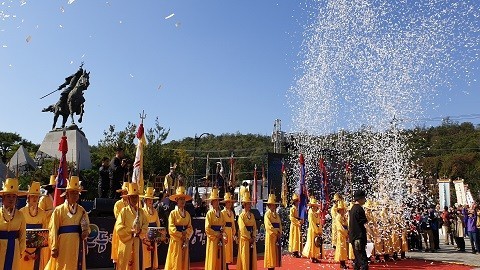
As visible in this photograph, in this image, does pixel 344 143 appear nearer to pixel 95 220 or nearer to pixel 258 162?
pixel 95 220

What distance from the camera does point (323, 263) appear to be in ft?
43.1

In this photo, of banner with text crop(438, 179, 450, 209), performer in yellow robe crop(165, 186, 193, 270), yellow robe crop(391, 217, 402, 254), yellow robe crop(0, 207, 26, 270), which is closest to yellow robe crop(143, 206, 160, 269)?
performer in yellow robe crop(165, 186, 193, 270)

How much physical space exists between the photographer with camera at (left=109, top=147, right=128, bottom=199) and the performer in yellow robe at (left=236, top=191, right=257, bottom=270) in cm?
Answer: 386

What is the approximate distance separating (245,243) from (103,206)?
12.7ft

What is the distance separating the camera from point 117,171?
37.7 ft

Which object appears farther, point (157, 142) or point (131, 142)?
point (157, 142)

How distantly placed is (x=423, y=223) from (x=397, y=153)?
3.84 meters

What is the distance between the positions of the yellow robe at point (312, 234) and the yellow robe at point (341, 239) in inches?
40.3

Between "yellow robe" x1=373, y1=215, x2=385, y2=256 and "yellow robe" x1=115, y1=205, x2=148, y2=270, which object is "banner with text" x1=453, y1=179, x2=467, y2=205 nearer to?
"yellow robe" x1=373, y1=215, x2=385, y2=256

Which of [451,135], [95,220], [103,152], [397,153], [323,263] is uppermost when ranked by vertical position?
[451,135]

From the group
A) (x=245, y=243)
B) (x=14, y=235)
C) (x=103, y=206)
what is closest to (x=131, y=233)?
(x=14, y=235)

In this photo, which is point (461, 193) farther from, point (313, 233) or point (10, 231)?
point (10, 231)

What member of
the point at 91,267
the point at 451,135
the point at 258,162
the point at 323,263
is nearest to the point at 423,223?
the point at 323,263

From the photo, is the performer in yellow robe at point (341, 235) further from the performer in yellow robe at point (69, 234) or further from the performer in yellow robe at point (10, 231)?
the performer in yellow robe at point (10, 231)
